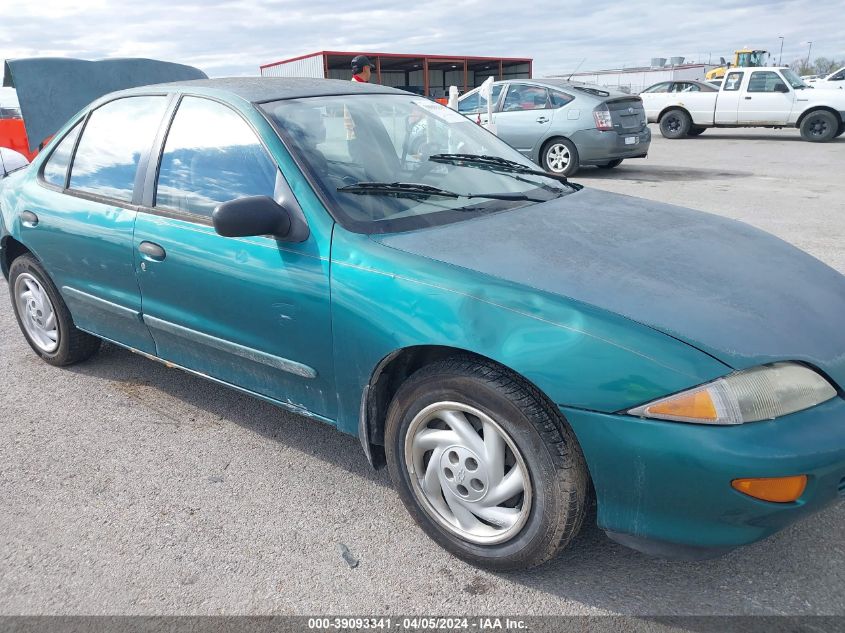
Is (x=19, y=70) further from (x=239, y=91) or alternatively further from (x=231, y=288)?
(x=231, y=288)

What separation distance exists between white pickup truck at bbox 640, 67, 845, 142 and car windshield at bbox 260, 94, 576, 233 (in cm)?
1527

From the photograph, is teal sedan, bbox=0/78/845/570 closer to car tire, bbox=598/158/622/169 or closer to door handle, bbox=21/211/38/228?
door handle, bbox=21/211/38/228

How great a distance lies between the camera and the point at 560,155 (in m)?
11.5

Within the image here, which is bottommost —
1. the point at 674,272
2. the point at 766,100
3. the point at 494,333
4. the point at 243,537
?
the point at 243,537

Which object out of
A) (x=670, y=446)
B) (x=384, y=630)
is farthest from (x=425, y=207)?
(x=384, y=630)

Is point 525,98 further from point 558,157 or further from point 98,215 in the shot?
point 98,215

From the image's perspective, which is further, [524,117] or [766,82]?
[766,82]

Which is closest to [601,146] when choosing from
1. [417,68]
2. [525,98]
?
[525,98]

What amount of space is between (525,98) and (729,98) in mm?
8003

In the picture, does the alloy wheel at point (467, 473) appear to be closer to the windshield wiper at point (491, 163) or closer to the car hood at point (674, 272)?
the car hood at point (674, 272)

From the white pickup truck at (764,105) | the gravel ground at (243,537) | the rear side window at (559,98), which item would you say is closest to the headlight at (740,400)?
the gravel ground at (243,537)

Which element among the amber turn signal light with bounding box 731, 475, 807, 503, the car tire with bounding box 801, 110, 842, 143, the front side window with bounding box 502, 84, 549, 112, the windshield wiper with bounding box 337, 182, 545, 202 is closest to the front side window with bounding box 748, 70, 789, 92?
the car tire with bounding box 801, 110, 842, 143

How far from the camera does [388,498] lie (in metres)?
2.84

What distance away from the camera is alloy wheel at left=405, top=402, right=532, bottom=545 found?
226 cm
